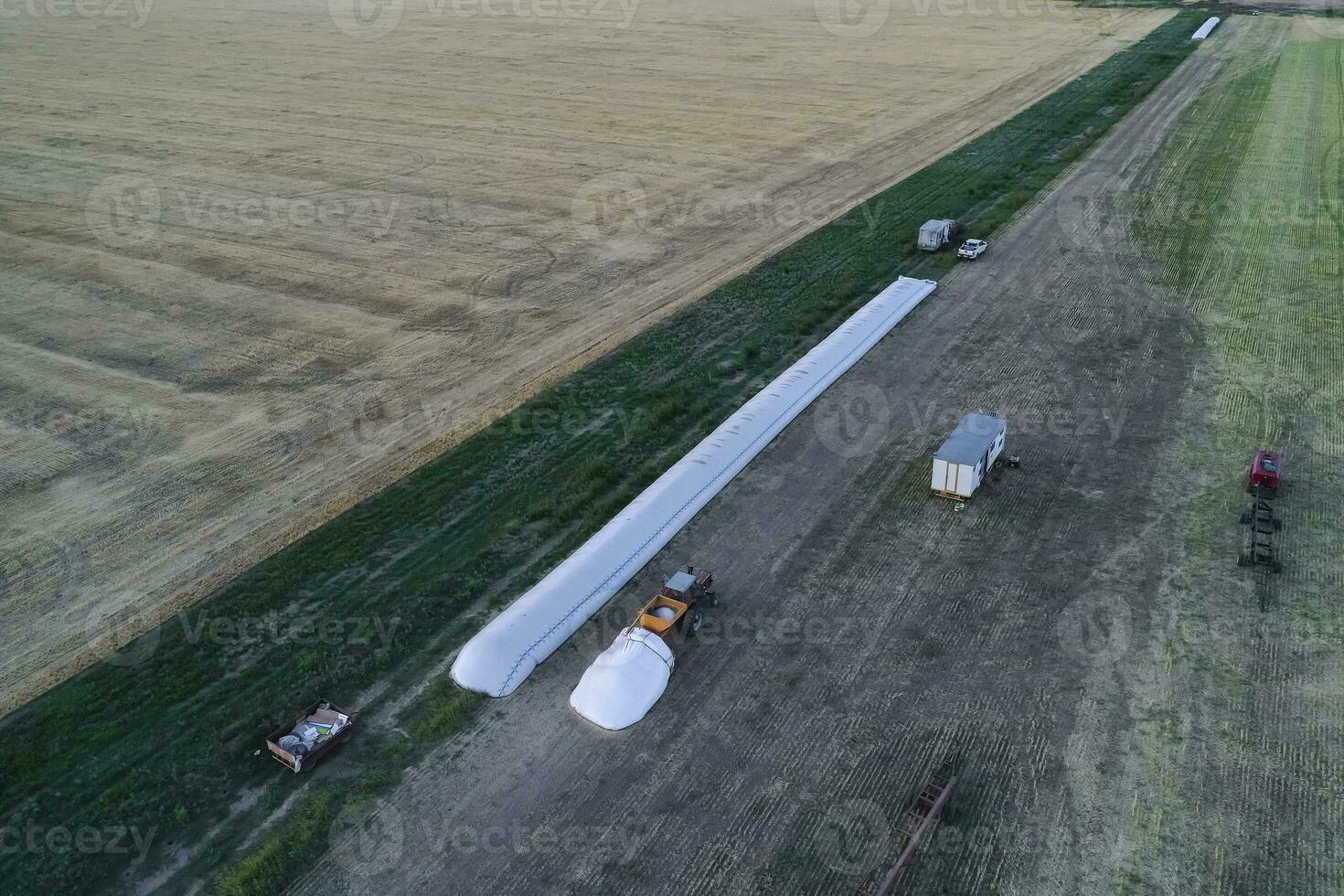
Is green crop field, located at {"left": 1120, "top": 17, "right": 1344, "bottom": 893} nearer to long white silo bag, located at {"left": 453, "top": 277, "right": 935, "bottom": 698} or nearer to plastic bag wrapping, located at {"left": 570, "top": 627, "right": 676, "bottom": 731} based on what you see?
plastic bag wrapping, located at {"left": 570, "top": 627, "right": 676, "bottom": 731}

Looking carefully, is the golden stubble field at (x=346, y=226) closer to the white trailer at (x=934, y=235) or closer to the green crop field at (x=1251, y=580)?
the white trailer at (x=934, y=235)

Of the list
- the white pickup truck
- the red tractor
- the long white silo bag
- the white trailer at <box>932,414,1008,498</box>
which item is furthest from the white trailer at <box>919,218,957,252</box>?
the red tractor

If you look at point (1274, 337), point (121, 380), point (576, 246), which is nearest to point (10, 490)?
point (121, 380)

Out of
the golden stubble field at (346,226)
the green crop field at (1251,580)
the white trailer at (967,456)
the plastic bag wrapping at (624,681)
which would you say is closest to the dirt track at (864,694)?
the plastic bag wrapping at (624,681)

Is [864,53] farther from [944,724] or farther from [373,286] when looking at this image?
[944,724]

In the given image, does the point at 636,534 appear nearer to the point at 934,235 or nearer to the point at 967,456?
the point at 967,456
